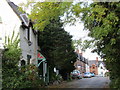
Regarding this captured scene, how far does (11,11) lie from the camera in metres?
17.7

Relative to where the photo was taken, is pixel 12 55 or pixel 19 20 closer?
pixel 12 55

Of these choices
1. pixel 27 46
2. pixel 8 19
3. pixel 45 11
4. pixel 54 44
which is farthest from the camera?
pixel 54 44

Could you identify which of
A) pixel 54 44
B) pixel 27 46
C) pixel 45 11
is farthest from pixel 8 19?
pixel 45 11

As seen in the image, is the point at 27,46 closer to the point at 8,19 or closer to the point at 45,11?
the point at 8,19

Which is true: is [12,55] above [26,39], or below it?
below

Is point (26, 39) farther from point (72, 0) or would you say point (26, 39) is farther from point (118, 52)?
point (72, 0)

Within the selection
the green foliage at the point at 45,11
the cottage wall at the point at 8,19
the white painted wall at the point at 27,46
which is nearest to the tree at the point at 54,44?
the white painted wall at the point at 27,46

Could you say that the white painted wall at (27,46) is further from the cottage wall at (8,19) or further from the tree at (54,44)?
the tree at (54,44)

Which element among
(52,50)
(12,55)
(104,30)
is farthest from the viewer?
(52,50)

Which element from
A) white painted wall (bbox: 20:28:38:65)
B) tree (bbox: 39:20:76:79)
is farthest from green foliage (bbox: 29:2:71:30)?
tree (bbox: 39:20:76:79)

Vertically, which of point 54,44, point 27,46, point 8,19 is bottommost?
point 27,46

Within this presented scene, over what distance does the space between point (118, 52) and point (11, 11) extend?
1027 cm

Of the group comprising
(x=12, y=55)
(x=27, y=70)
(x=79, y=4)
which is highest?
(x=79, y=4)

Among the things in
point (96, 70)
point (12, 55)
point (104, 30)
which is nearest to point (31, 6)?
point (104, 30)
